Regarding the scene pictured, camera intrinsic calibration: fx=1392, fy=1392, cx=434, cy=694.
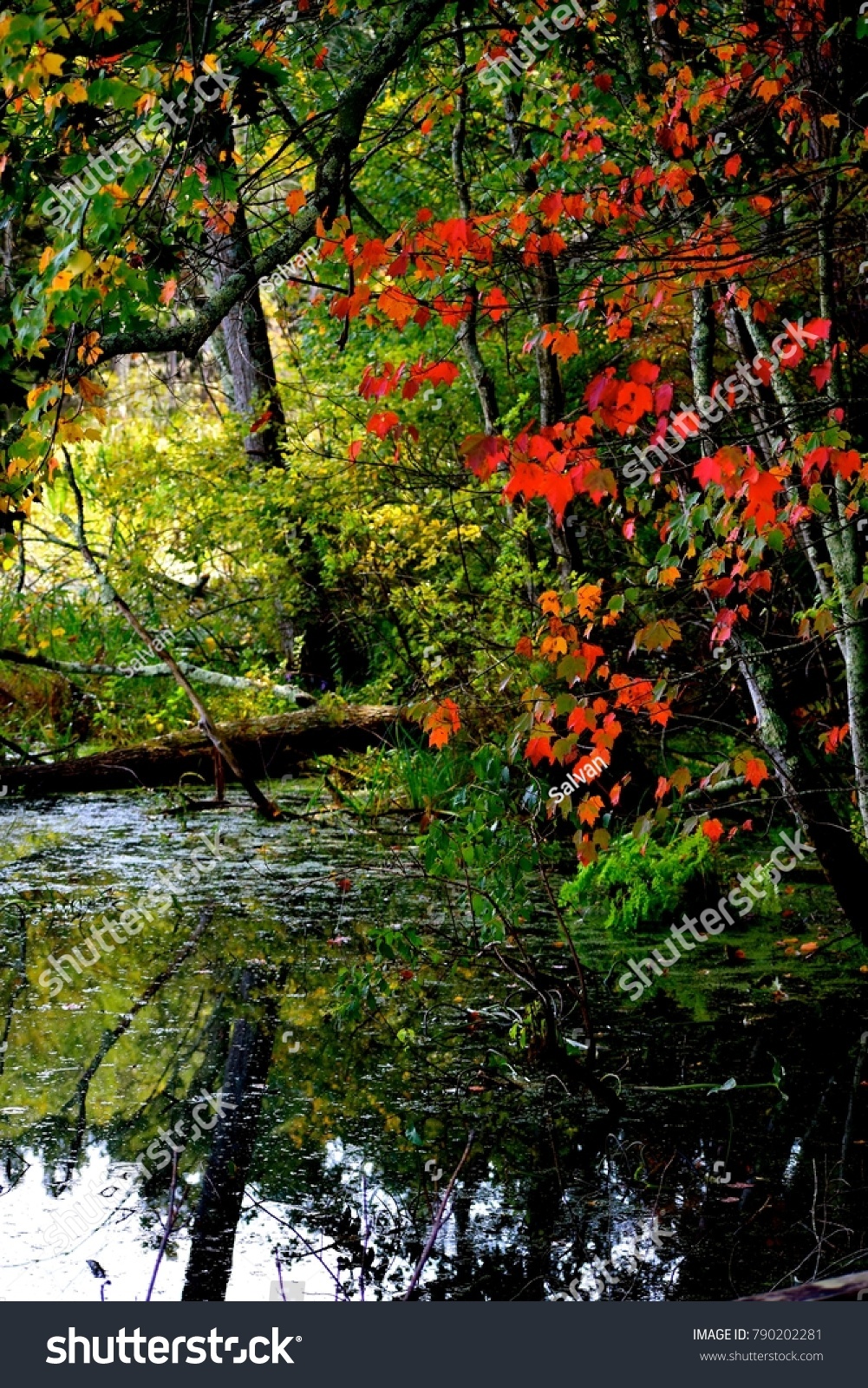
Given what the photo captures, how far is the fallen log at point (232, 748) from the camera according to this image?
930 centimetres

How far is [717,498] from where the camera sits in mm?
4312

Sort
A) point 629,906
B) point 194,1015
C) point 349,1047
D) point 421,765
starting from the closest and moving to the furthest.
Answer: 1. point 349,1047
2. point 194,1015
3. point 629,906
4. point 421,765

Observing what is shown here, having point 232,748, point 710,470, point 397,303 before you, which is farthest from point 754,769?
point 232,748

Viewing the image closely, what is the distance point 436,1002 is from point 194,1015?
888 mm

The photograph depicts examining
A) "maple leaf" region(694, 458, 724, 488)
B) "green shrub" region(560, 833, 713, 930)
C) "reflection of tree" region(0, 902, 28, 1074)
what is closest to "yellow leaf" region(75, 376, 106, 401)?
"maple leaf" region(694, 458, 724, 488)

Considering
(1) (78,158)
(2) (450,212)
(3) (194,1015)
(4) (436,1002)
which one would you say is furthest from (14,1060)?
(2) (450,212)

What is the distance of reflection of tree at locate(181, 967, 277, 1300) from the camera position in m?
3.13

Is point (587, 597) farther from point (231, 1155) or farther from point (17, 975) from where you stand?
point (17, 975)

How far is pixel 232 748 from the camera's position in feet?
31.0

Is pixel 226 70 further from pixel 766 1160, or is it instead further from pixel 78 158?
pixel 766 1160

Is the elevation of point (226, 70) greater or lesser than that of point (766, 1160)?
greater

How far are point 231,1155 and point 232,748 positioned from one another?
5.77 metres

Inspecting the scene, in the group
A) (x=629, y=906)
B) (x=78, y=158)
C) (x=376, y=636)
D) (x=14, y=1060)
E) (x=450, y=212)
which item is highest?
(x=450, y=212)

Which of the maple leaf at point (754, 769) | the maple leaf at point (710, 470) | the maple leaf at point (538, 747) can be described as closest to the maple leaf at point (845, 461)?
the maple leaf at point (710, 470)
